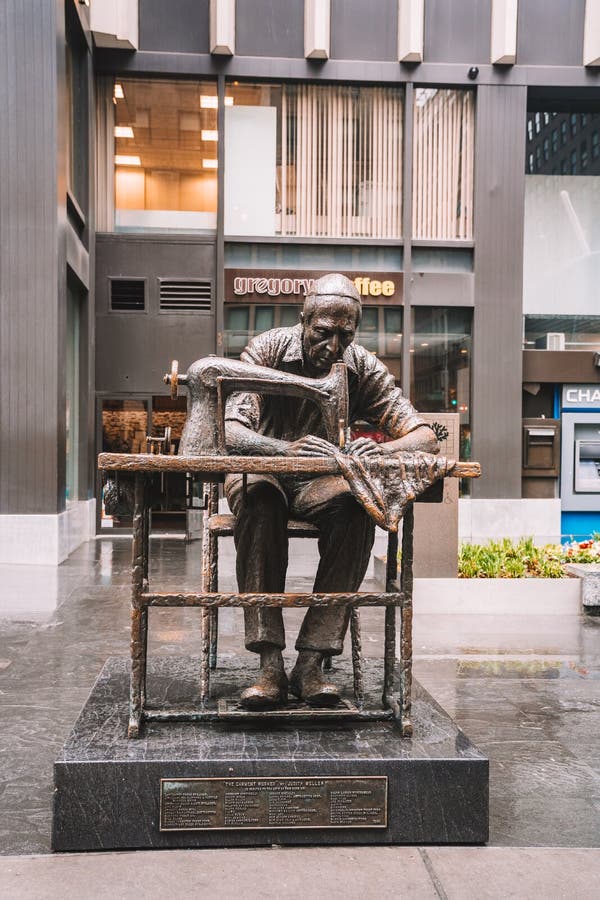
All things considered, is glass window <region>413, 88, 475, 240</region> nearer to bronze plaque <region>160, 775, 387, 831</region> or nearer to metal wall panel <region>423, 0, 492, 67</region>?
metal wall panel <region>423, 0, 492, 67</region>

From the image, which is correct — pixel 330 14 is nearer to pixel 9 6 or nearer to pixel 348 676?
pixel 9 6

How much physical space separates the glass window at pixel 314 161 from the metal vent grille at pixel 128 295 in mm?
1716

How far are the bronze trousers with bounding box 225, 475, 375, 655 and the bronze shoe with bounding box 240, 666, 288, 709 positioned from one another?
0.10m

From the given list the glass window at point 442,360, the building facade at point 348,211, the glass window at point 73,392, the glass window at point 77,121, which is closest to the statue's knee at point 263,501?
the glass window at point 73,392

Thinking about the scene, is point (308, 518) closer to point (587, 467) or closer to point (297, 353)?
point (297, 353)

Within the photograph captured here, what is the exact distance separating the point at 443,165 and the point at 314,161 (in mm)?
2110

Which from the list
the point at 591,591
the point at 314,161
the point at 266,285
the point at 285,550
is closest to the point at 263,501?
the point at 285,550

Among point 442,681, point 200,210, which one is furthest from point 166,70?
point 442,681

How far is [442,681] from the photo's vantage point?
4.75 meters

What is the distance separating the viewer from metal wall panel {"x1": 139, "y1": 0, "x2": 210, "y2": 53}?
12.2 m

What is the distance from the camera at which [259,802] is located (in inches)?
100

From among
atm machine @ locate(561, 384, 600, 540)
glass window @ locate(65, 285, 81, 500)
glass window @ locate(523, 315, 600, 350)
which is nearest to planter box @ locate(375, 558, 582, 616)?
glass window @ locate(65, 285, 81, 500)

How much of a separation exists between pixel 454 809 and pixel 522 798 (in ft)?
1.79

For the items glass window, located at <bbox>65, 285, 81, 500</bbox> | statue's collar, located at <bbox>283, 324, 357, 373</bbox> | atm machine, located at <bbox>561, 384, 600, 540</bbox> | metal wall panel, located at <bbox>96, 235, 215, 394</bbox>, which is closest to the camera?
statue's collar, located at <bbox>283, 324, 357, 373</bbox>
